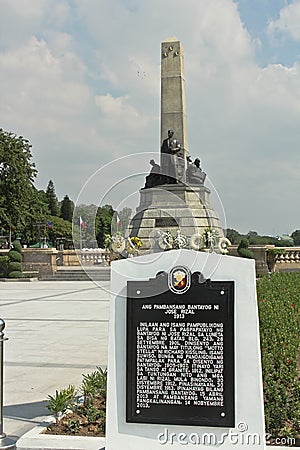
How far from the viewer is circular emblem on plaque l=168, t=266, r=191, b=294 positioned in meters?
4.75

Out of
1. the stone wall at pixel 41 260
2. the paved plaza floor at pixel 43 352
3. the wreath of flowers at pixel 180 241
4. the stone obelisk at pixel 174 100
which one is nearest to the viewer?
the wreath of flowers at pixel 180 241

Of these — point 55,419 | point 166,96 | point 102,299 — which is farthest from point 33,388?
point 166,96

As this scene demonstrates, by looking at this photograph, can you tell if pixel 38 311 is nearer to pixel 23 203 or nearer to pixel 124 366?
pixel 124 366

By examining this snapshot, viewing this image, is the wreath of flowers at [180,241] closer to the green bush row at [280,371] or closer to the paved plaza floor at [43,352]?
the paved plaza floor at [43,352]

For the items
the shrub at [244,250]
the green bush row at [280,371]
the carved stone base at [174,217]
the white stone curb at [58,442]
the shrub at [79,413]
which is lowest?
the white stone curb at [58,442]

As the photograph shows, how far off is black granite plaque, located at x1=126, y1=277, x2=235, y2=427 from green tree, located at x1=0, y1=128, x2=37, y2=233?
39.8 m

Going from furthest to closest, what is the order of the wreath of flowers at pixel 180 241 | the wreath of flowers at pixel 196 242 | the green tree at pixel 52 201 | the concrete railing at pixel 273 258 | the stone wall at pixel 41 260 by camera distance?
the green tree at pixel 52 201 → the stone wall at pixel 41 260 → the concrete railing at pixel 273 258 → the wreath of flowers at pixel 196 242 → the wreath of flowers at pixel 180 241

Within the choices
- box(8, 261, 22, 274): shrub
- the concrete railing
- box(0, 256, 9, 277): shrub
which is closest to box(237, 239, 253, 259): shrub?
the concrete railing

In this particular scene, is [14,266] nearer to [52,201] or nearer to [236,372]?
[236,372]

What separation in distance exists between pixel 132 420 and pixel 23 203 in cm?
4189

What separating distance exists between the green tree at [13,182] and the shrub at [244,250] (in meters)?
17.9

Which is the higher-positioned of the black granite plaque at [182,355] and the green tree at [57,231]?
the green tree at [57,231]

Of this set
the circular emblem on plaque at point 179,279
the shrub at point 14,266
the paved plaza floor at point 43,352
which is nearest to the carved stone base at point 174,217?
the circular emblem on plaque at point 179,279

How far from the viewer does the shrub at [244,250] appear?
33500 mm
